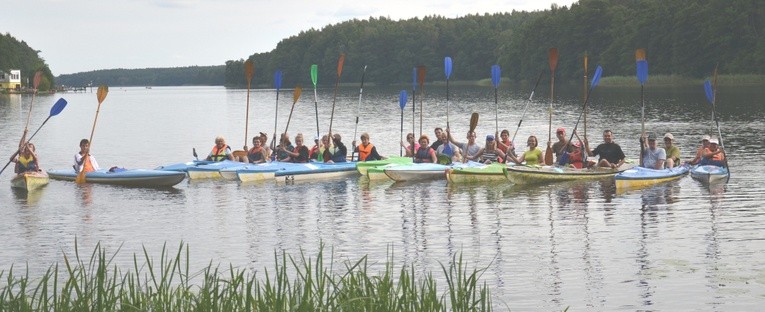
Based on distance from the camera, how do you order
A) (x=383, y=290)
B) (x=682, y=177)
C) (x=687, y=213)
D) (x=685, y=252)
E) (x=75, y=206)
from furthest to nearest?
1. (x=682, y=177)
2. (x=75, y=206)
3. (x=687, y=213)
4. (x=685, y=252)
5. (x=383, y=290)

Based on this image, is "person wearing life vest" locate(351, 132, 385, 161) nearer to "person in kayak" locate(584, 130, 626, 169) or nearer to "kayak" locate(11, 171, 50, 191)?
"person in kayak" locate(584, 130, 626, 169)

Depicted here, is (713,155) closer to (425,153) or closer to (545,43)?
(425,153)

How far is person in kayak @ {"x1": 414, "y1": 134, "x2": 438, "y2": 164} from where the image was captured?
25078 mm

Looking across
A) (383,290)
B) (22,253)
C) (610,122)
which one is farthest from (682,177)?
(610,122)

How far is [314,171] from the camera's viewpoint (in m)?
25.2

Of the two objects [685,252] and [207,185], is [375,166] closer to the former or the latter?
[207,185]

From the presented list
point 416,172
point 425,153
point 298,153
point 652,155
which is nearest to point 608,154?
point 652,155

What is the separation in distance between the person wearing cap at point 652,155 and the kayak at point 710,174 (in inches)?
28.0

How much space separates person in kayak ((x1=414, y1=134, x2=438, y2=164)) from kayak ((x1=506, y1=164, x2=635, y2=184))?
2473 millimetres

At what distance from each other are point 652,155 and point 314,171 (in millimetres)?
7314

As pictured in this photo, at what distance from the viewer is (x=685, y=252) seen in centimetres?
1516

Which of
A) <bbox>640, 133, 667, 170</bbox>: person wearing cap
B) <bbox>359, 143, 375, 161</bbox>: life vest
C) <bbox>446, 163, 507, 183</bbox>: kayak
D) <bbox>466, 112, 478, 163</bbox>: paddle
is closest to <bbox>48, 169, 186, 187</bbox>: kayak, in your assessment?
<bbox>359, 143, 375, 161</bbox>: life vest

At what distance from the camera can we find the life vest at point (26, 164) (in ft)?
78.6

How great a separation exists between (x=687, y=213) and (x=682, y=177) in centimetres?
508
